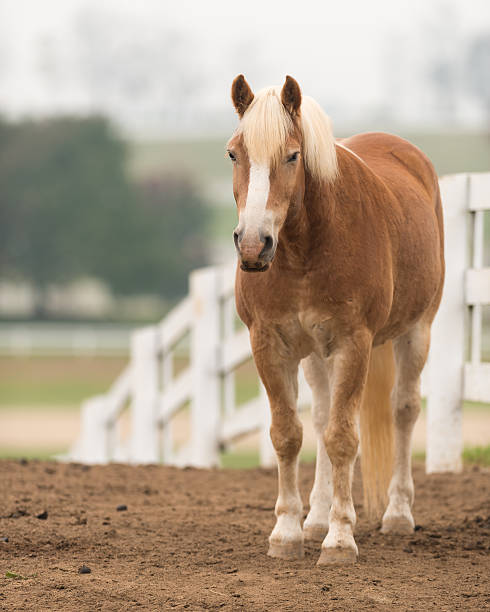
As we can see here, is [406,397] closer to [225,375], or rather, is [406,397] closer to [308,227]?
[308,227]

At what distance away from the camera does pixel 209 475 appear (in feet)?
20.0

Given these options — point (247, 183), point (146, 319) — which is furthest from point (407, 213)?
point (146, 319)

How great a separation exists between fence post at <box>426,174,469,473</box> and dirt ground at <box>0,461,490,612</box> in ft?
0.77

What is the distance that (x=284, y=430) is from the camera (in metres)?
3.96

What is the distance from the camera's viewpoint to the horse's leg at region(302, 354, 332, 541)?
14.4 ft

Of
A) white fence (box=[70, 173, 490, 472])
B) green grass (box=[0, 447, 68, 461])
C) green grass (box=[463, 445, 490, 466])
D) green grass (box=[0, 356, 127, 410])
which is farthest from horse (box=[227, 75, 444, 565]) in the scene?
green grass (box=[0, 356, 127, 410])

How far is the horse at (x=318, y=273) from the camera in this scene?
3459mm

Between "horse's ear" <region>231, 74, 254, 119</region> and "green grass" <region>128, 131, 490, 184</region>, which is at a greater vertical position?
"green grass" <region>128, 131, 490, 184</region>

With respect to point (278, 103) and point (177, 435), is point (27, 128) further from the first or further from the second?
point (278, 103)

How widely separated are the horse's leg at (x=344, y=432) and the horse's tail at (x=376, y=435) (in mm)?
767

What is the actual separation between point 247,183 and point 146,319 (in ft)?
146

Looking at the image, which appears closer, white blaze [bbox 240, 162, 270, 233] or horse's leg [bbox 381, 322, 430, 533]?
white blaze [bbox 240, 162, 270, 233]

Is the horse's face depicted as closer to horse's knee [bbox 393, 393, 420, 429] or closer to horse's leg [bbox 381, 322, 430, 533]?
horse's leg [bbox 381, 322, 430, 533]

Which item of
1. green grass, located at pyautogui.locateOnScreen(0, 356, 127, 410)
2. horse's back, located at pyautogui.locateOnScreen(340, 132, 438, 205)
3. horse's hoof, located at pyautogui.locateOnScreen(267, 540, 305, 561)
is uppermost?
horse's back, located at pyautogui.locateOnScreen(340, 132, 438, 205)
